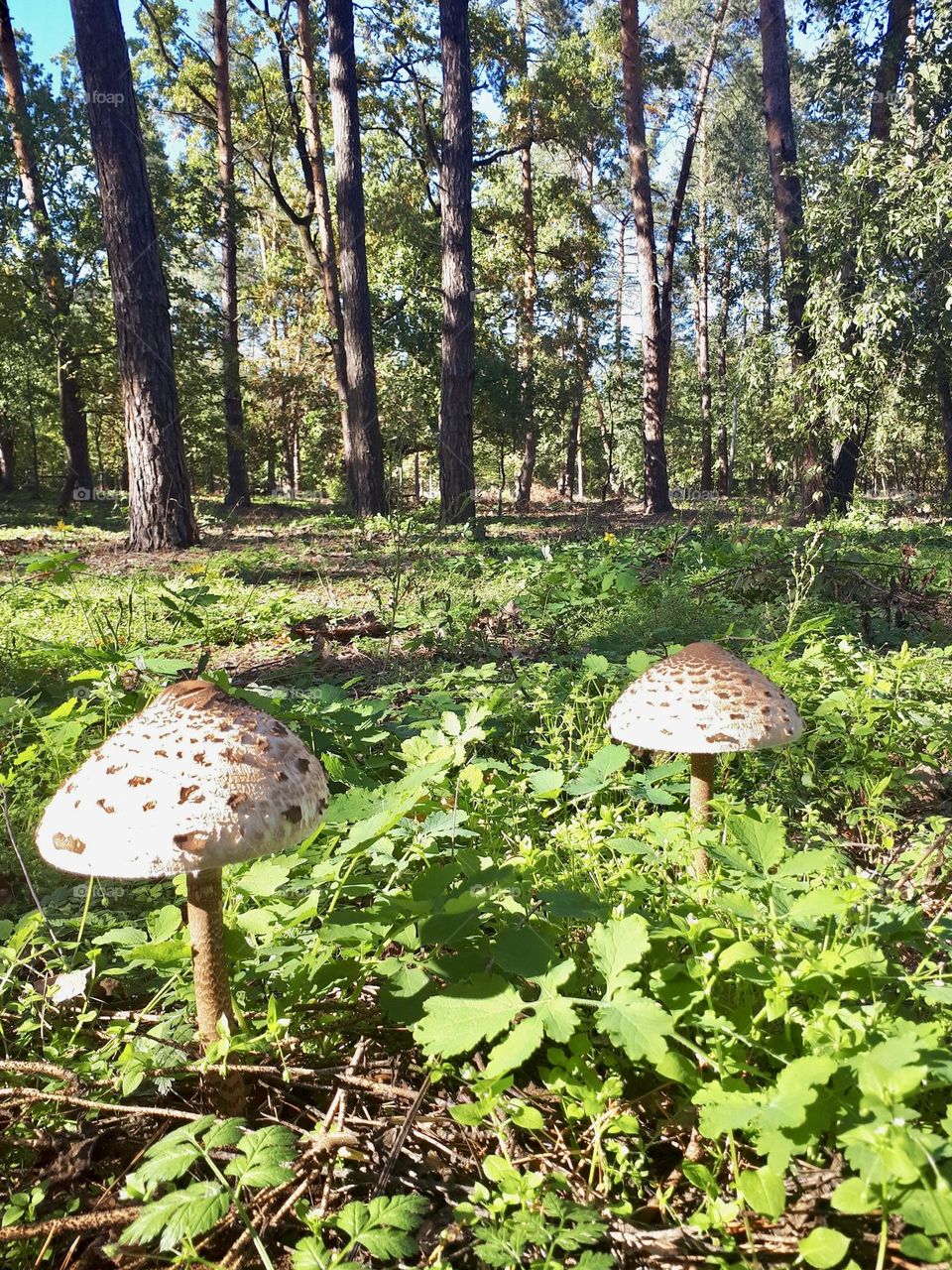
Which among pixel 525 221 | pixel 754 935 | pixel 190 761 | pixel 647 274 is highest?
pixel 525 221

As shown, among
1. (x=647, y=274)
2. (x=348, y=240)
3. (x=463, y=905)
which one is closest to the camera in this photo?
(x=463, y=905)

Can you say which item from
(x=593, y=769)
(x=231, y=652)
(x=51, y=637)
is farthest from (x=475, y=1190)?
(x=51, y=637)

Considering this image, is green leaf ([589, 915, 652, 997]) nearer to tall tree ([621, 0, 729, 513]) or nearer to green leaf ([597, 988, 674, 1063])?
green leaf ([597, 988, 674, 1063])

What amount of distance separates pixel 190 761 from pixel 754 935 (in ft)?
4.29

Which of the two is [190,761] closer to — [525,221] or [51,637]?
[51,637]

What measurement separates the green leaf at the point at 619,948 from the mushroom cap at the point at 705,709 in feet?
2.42

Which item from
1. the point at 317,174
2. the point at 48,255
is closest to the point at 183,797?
the point at 48,255

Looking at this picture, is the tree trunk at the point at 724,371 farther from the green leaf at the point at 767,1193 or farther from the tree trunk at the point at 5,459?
the green leaf at the point at 767,1193

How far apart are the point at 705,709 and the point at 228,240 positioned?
826 inches

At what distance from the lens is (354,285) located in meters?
12.9

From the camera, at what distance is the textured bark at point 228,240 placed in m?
17.8

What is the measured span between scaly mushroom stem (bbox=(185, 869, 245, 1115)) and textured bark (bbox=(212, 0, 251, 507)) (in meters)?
16.3

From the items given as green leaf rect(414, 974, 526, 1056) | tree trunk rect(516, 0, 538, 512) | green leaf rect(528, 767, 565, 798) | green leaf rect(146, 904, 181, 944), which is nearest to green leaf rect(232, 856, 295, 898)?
green leaf rect(146, 904, 181, 944)

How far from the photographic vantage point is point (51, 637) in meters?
5.67
